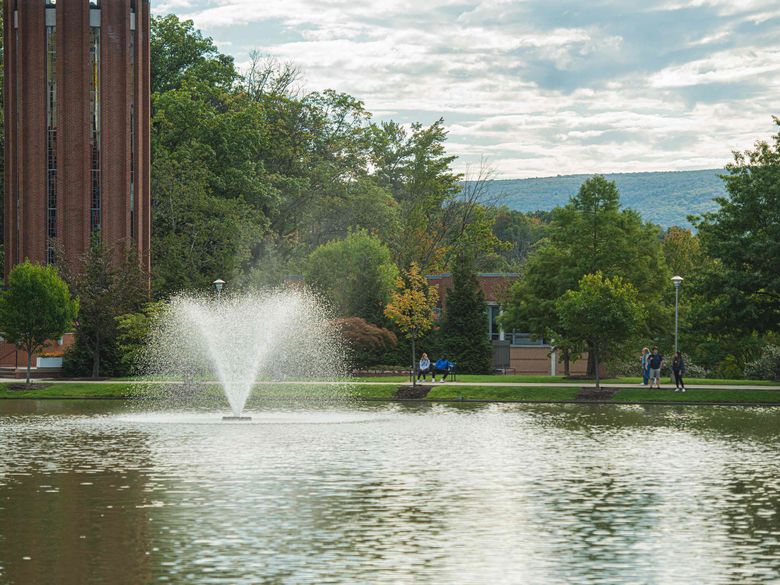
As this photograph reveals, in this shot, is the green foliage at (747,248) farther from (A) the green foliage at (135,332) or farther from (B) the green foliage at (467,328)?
(A) the green foliage at (135,332)

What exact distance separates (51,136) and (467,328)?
3002 cm

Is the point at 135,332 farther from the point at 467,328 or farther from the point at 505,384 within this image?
the point at 467,328

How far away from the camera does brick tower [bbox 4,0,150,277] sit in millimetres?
80812

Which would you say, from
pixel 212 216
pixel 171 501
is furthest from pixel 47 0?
pixel 171 501

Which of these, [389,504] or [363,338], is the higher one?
[363,338]

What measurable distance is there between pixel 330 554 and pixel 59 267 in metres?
57.2

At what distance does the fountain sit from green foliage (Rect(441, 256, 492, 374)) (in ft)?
25.1

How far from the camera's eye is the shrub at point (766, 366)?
67.4 metres

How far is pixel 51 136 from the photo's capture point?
81312 mm

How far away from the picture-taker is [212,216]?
8575 centimetres

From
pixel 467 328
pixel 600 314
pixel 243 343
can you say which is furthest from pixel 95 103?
pixel 600 314

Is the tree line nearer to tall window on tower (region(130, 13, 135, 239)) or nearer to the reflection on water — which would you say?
tall window on tower (region(130, 13, 135, 239))

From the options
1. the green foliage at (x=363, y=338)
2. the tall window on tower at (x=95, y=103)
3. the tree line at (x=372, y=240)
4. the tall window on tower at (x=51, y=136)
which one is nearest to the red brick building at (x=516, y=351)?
the tree line at (x=372, y=240)

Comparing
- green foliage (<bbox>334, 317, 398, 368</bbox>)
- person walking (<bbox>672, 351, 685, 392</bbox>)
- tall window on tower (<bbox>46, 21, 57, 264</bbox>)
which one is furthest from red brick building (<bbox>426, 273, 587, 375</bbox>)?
person walking (<bbox>672, 351, 685, 392</bbox>)
